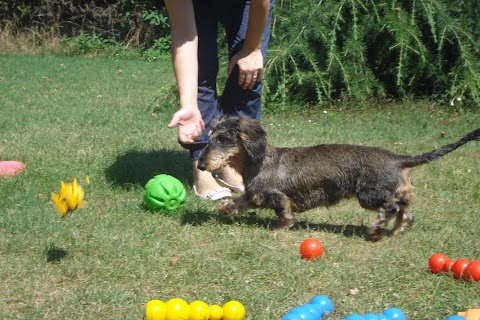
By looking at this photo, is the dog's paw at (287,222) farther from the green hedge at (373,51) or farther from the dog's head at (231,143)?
the green hedge at (373,51)

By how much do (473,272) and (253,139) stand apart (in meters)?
1.82

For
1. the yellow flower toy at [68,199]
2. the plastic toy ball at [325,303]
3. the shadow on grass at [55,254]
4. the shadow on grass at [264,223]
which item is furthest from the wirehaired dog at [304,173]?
the plastic toy ball at [325,303]

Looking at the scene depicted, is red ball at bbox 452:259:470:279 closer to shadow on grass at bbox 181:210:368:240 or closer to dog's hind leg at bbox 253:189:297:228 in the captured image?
shadow on grass at bbox 181:210:368:240

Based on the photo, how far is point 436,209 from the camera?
5594 mm

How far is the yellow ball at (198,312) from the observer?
345cm

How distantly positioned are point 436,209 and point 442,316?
6.52ft

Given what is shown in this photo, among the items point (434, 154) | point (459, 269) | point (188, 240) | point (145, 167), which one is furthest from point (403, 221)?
point (145, 167)

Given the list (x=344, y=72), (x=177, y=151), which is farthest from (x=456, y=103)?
(x=177, y=151)

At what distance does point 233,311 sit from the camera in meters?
3.47

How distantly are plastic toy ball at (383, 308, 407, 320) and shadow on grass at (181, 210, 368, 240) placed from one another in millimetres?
1533

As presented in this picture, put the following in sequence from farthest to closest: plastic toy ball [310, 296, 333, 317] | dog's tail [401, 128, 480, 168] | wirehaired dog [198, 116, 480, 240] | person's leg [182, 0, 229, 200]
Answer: person's leg [182, 0, 229, 200]
wirehaired dog [198, 116, 480, 240]
dog's tail [401, 128, 480, 168]
plastic toy ball [310, 296, 333, 317]

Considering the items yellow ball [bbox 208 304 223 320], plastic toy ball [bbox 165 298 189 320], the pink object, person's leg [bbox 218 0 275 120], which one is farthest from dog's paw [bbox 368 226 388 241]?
the pink object

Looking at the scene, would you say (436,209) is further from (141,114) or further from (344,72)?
(141,114)

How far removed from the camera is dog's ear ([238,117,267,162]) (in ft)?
16.9
